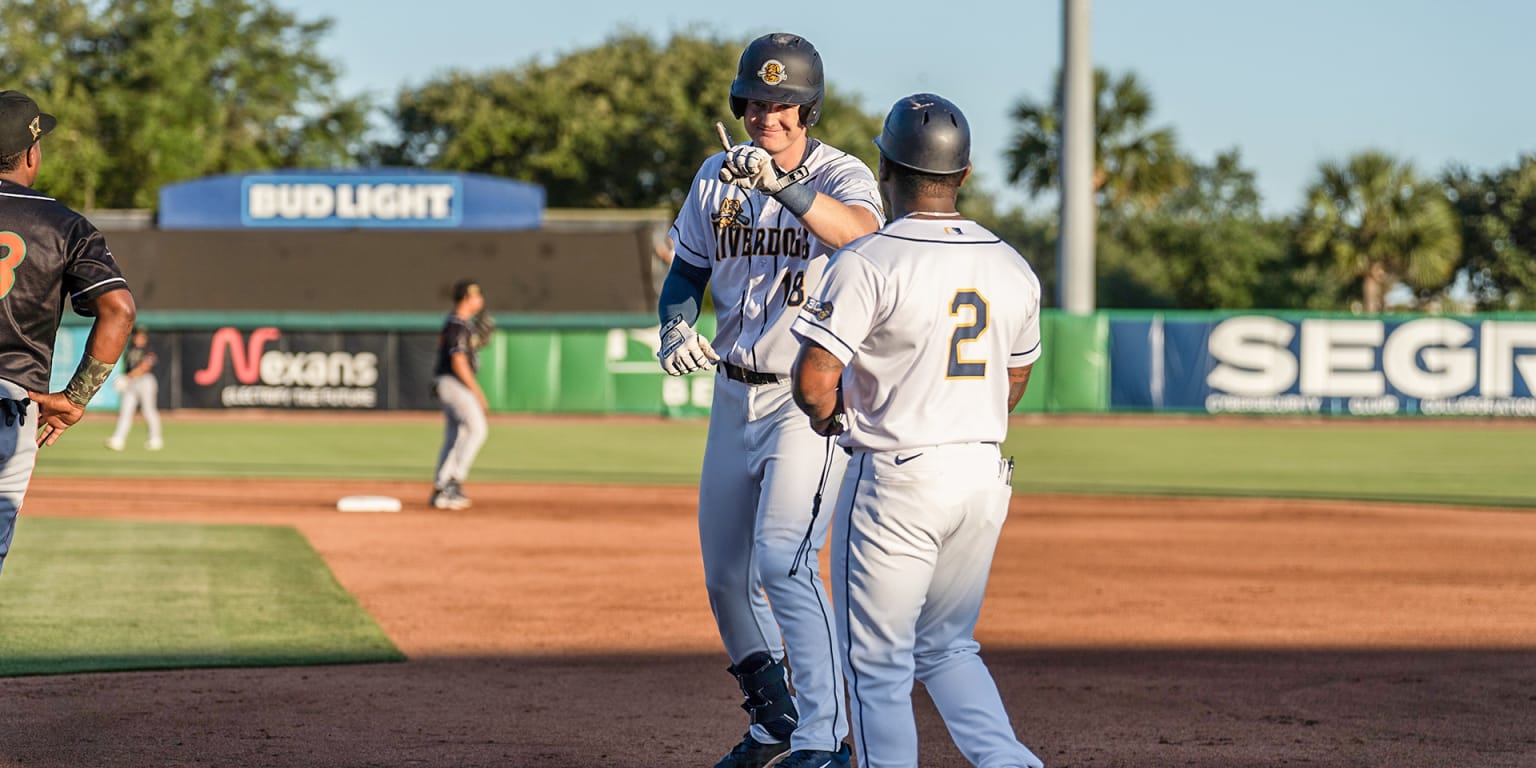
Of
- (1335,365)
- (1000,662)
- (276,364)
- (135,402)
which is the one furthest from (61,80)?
(1000,662)

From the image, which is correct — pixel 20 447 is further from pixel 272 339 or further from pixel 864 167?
pixel 272 339

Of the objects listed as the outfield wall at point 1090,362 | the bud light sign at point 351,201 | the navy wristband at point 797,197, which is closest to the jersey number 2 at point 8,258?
the navy wristband at point 797,197

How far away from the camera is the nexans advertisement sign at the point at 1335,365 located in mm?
31172

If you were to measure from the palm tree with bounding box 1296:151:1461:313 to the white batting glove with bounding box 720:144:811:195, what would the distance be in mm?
41234

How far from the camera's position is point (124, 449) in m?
22.9

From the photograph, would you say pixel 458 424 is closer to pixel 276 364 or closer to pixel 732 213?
pixel 732 213

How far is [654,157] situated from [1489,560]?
1981 inches

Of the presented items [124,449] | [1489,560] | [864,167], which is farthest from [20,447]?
[124,449]

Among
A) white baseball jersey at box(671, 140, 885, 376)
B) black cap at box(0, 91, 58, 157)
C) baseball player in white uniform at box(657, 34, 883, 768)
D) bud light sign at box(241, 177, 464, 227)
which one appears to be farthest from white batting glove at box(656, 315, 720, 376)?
bud light sign at box(241, 177, 464, 227)

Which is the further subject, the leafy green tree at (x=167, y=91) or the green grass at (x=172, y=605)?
the leafy green tree at (x=167, y=91)

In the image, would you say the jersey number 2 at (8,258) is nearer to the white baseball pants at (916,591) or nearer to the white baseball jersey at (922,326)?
the white baseball jersey at (922,326)

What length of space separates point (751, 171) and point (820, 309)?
516 mm

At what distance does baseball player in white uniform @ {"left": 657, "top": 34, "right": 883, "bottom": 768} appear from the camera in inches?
190

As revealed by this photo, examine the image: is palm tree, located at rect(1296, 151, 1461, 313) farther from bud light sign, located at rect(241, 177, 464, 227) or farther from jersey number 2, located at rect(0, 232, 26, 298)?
jersey number 2, located at rect(0, 232, 26, 298)
